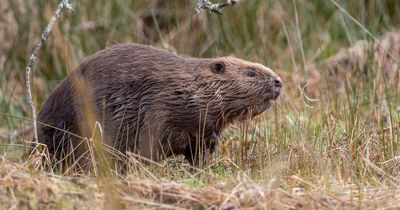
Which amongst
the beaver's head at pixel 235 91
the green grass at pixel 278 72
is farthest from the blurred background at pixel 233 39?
the beaver's head at pixel 235 91

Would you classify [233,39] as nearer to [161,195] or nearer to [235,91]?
[235,91]

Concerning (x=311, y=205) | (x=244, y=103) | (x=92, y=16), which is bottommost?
(x=311, y=205)

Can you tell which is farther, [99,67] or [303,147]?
[99,67]

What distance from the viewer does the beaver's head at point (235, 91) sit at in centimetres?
464


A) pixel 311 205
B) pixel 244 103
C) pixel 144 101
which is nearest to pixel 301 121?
pixel 244 103

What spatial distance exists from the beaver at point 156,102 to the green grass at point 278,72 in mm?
137

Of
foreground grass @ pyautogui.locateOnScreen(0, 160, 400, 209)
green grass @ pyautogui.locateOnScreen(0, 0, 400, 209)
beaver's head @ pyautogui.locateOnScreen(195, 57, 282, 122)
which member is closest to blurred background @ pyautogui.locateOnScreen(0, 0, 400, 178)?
green grass @ pyautogui.locateOnScreen(0, 0, 400, 209)

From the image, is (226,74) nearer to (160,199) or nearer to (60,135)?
(60,135)

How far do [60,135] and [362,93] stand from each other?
2.12 m

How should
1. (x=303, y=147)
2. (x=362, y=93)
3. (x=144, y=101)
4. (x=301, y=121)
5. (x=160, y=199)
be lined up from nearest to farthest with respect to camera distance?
(x=160, y=199) → (x=303, y=147) → (x=144, y=101) → (x=301, y=121) → (x=362, y=93)

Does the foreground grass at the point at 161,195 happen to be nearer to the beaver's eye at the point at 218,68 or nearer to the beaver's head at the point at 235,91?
the beaver's head at the point at 235,91

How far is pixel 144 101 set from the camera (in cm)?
458

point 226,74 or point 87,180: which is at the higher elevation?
point 226,74

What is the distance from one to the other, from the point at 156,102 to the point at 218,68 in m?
0.39
